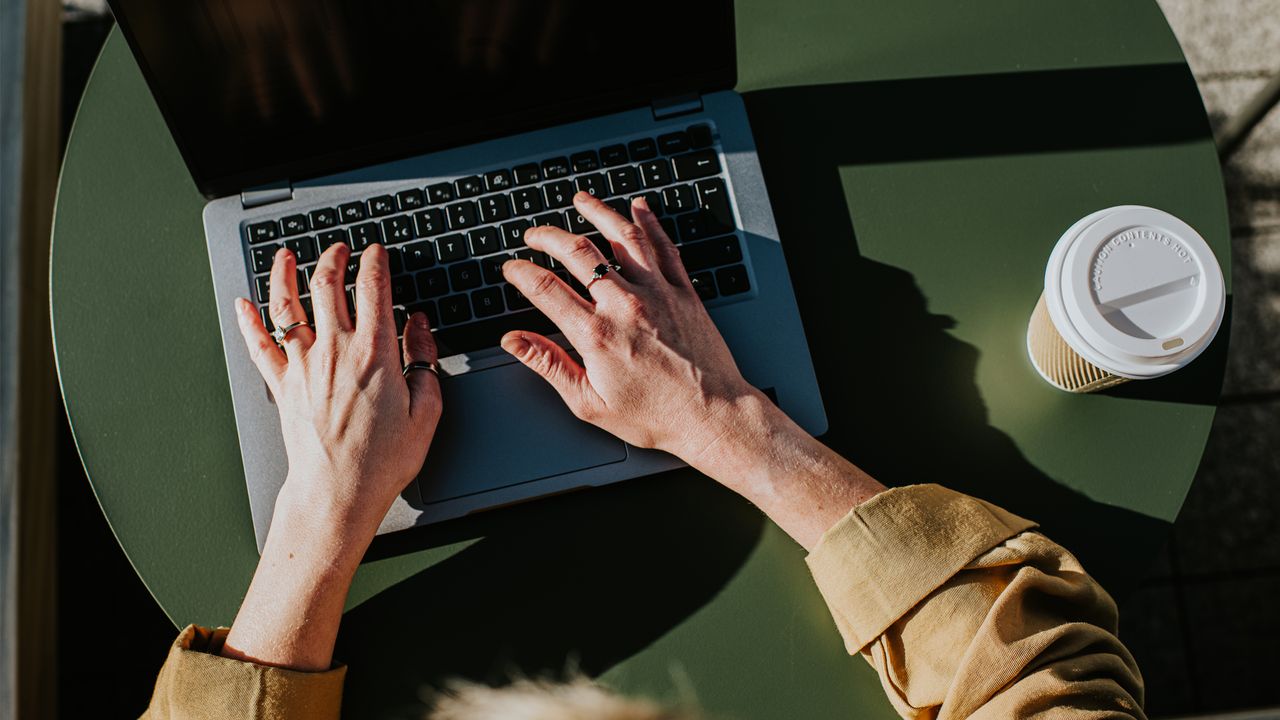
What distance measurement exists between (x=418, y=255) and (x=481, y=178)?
9 centimetres

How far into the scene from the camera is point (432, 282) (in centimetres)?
83

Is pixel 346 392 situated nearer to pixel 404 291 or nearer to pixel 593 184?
pixel 404 291

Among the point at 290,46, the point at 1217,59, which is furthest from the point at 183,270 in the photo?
the point at 1217,59

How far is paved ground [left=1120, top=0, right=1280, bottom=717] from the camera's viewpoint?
1390mm

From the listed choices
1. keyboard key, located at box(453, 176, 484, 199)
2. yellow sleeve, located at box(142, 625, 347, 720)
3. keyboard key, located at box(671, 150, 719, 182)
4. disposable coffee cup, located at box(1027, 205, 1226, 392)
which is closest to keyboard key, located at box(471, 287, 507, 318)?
Result: keyboard key, located at box(453, 176, 484, 199)

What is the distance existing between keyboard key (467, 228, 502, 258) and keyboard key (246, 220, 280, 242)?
188 millimetres

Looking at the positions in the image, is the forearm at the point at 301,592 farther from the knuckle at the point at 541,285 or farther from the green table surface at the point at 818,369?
the knuckle at the point at 541,285

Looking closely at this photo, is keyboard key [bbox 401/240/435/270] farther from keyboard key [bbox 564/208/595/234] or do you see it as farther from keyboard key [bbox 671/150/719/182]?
keyboard key [bbox 671/150/719/182]

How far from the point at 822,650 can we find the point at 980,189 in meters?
0.46

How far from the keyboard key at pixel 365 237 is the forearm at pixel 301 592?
238 mm

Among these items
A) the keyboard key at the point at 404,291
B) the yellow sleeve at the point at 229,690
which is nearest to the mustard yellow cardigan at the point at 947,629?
the yellow sleeve at the point at 229,690

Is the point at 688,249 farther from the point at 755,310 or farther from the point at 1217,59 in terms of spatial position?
the point at 1217,59

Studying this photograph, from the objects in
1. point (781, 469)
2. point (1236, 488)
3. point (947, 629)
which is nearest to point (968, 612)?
point (947, 629)

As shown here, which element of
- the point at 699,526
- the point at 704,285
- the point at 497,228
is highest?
the point at 497,228
